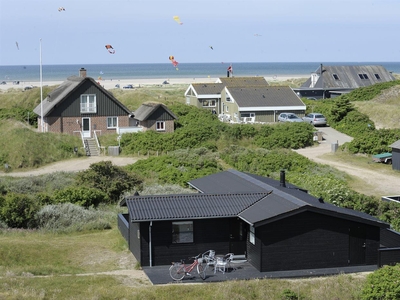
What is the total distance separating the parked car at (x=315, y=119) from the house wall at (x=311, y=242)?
34914 millimetres

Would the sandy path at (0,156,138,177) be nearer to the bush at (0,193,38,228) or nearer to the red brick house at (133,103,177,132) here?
the red brick house at (133,103,177,132)

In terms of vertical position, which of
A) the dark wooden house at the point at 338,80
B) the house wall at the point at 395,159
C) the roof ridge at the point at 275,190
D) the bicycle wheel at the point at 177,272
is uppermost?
the dark wooden house at the point at 338,80

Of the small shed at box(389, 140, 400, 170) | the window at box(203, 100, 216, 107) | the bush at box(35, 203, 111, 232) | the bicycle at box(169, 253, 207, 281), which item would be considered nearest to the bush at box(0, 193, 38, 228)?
the bush at box(35, 203, 111, 232)

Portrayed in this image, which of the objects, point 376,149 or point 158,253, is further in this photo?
point 376,149

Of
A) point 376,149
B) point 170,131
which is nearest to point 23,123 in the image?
point 170,131

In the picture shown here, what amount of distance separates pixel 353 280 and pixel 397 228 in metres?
6.77

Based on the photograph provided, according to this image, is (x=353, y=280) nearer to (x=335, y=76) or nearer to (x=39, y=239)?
(x=39, y=239)

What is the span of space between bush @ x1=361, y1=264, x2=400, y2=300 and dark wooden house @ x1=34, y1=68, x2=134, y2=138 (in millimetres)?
35324

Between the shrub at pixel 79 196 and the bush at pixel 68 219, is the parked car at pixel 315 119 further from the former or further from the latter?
the bush at pixel 68 219

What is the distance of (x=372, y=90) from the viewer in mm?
68625

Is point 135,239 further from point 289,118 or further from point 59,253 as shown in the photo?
point 289,118

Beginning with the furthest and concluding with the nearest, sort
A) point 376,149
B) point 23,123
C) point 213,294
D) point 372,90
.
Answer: point 372,90 < point 23,123 < point 376,149 < point 213,294

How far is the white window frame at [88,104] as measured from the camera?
51.8m

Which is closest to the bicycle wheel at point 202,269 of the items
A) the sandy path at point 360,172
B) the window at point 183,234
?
the window at point 183,234
